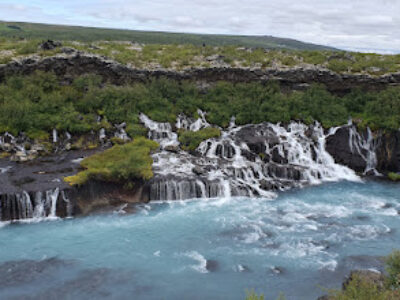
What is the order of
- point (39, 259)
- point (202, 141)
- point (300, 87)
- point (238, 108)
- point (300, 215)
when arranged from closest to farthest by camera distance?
point (39, 259) < point (300, 215) < point (202, 141) < point (238, 108) < point (300, 87)

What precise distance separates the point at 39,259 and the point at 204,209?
1089 centimetres

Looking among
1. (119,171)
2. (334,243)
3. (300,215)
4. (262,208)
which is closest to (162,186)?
(119,171)

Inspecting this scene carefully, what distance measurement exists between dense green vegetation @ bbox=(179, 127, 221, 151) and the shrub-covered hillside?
3.01 metres

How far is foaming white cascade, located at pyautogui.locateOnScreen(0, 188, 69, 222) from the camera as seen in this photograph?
2408 cm

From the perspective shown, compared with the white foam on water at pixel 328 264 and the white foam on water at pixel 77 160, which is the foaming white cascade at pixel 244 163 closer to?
the white foam on water at pixel 77 160

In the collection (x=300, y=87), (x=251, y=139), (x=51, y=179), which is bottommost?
(x=51, y=179)

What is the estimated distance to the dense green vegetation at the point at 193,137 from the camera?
34878 millimetres

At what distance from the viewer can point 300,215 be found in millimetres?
25625

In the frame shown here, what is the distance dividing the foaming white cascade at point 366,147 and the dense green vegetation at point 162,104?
4.64ft

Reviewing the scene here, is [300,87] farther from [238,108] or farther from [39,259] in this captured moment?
[39,259]

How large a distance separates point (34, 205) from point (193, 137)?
1529 cm

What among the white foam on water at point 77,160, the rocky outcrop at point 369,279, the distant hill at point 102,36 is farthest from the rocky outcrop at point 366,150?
the distant hill at point 102,36

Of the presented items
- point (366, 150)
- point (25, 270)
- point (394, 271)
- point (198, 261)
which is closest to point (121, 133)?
point (25, 270)

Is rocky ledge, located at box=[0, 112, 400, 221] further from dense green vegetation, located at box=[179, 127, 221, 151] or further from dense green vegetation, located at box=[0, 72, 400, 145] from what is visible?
dense green vegetation, located at box=[0, 72, 400, 145]
